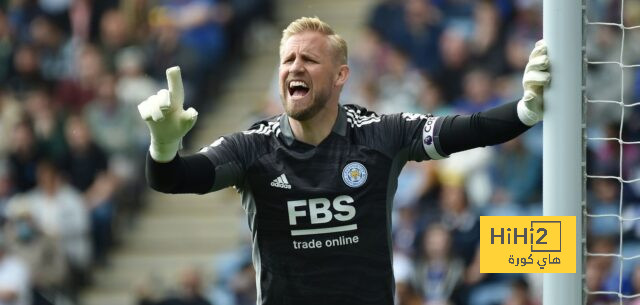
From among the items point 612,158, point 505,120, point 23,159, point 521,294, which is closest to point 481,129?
point 505,120

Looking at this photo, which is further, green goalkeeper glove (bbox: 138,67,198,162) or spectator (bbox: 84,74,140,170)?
spectator (bbox: 84,74,140,170)

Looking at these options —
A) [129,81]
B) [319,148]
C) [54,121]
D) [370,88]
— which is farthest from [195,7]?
[319,148]

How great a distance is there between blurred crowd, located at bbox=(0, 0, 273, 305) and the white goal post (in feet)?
22.6

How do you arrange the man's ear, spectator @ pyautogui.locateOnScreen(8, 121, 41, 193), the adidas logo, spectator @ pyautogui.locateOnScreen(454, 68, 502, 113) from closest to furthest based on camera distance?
1. the adidas logo
2. the man's ear
3. spectator @ pyautogui.locateOnScreen(454, 68, 502, 113)
4. spectator @ pyautogui.locateOnScreen(8, 121, 41, 193)

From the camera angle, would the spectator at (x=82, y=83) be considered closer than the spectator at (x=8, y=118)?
No

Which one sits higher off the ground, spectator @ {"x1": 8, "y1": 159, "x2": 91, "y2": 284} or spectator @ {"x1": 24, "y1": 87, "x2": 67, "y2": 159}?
spectator @ {"x1": 24, "y1": 87, "x2": 67, "y2": 159}

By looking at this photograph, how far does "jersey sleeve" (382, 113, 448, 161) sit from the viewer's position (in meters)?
4.95

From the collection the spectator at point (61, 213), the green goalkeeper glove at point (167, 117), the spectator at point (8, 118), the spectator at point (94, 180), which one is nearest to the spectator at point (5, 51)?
the spectator at point (8, 118)

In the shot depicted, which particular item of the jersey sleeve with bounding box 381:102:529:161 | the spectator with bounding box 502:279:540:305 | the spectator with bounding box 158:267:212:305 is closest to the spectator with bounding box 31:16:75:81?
the spectator with bounding box 158:267:212:305

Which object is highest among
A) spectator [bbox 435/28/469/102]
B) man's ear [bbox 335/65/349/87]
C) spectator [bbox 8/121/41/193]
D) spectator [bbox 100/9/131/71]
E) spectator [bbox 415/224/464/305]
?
spectator [bbox 100/9/131/71]

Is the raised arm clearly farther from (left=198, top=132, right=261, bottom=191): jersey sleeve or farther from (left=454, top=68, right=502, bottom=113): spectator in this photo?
(left=454, top=68, right=502, bottom=113): spectator

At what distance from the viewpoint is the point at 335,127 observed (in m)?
5.09

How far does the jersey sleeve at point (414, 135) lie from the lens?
495cm

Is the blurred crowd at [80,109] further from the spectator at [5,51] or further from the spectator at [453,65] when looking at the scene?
the spectator at [453,65]
